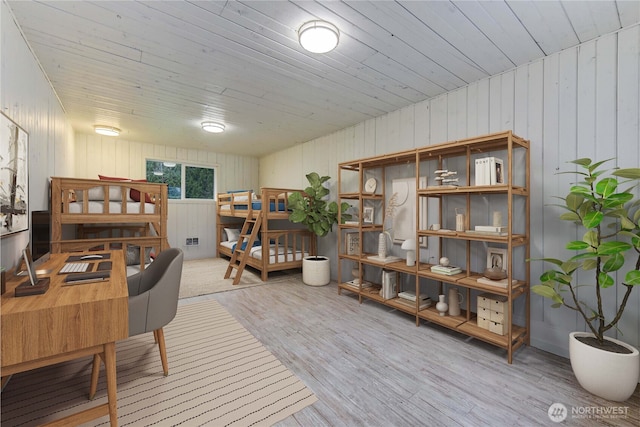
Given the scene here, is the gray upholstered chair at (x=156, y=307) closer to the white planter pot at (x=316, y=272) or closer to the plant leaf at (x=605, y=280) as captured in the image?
the white planter pot at (x=316, y=272)

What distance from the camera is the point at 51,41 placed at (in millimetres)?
2105

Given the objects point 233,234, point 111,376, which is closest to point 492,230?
point 111,376

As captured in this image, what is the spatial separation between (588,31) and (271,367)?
3288 mm

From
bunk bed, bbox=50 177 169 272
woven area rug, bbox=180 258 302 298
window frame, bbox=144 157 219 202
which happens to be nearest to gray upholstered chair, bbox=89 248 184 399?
bunk bed, bbox=50 177 169 272

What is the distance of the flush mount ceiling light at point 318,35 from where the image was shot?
1870mm

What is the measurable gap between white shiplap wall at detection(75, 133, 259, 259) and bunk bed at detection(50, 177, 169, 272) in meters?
1.82

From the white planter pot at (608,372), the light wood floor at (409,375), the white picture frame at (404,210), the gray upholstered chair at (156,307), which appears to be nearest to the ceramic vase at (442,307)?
the light wood floor at (409,375)

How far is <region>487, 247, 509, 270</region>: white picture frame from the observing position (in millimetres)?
2393

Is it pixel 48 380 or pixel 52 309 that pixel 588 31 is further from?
pixel 48 380

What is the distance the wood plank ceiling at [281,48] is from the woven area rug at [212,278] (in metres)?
2.41

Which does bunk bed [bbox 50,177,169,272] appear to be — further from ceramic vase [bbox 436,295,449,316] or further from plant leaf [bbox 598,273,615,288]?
plant leaf [bbox 598,273,615,288]

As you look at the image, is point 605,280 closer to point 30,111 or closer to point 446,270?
point 446,270

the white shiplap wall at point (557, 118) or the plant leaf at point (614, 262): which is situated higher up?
the white shiplap wall at point (557, 118)

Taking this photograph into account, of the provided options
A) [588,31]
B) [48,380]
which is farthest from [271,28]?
[48,380]
